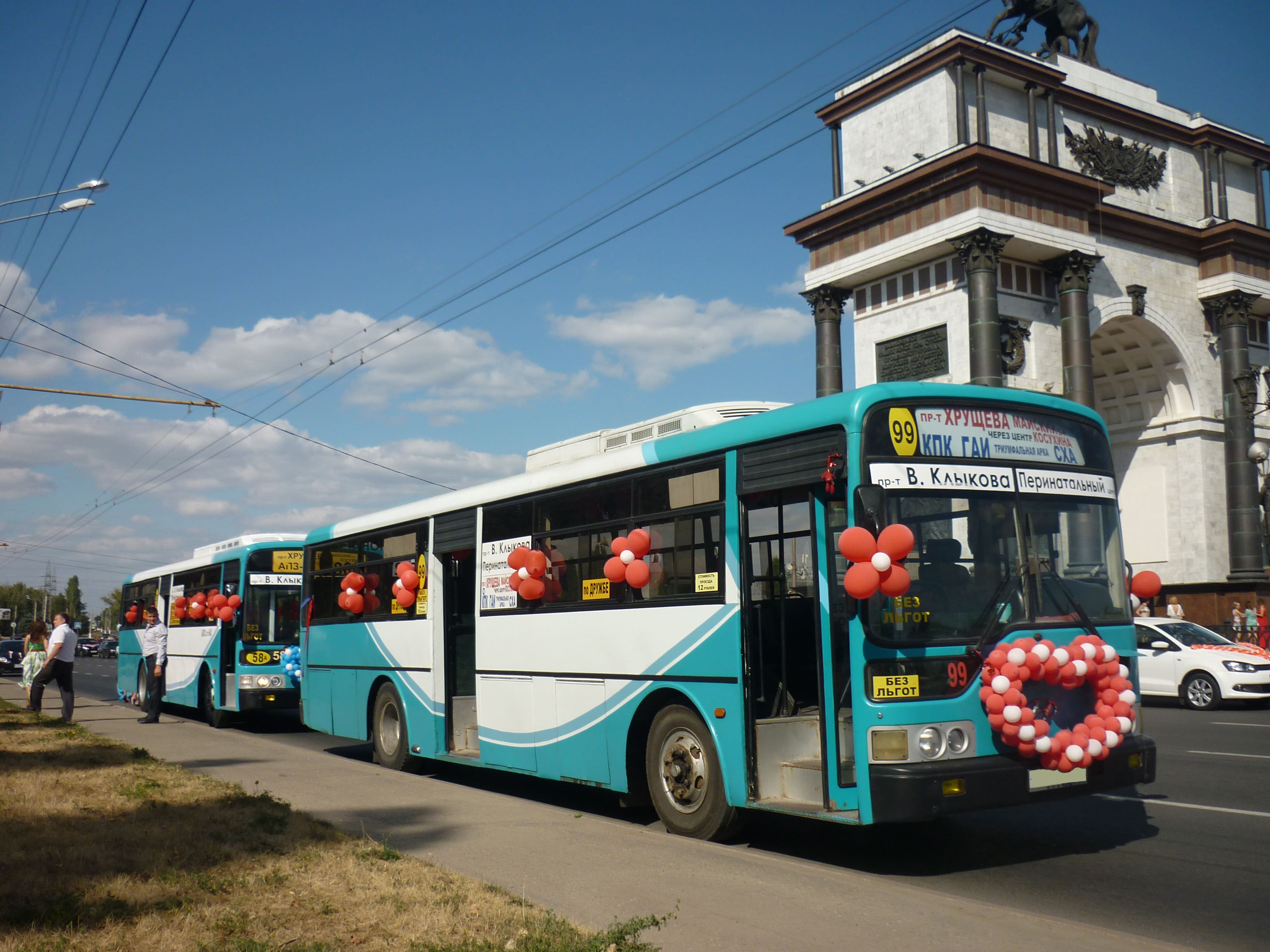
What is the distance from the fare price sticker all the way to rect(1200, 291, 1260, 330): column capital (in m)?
34.2

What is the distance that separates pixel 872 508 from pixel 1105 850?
340 cm

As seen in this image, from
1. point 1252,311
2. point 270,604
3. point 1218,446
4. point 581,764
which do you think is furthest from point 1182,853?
point 1252,311

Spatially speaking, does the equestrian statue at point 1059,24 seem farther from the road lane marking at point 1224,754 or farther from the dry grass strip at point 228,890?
the dry grass strip at point 228,890

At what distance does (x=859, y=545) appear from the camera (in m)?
6.46

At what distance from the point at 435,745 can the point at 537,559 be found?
121 inches

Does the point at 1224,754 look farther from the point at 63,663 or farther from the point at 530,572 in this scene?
the point at 63,663

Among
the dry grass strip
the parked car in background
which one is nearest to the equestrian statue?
the dry grass strip

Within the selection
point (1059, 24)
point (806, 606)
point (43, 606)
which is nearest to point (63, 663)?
point (806, 606)

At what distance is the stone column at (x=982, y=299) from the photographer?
2900 cm

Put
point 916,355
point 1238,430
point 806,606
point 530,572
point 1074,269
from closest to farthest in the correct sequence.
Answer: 1. point 806,606
2. point 530,572
3. point 916,355
4. point 1074,269
5. point 1238,430

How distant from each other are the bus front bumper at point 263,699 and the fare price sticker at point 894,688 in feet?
44.0

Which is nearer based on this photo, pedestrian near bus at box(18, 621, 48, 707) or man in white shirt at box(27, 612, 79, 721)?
man in white shirt at box(27, 612, 79, 721)

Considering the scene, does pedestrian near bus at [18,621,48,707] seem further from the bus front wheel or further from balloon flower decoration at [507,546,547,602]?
the bus front wheel

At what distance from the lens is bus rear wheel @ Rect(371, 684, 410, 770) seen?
505 inches
